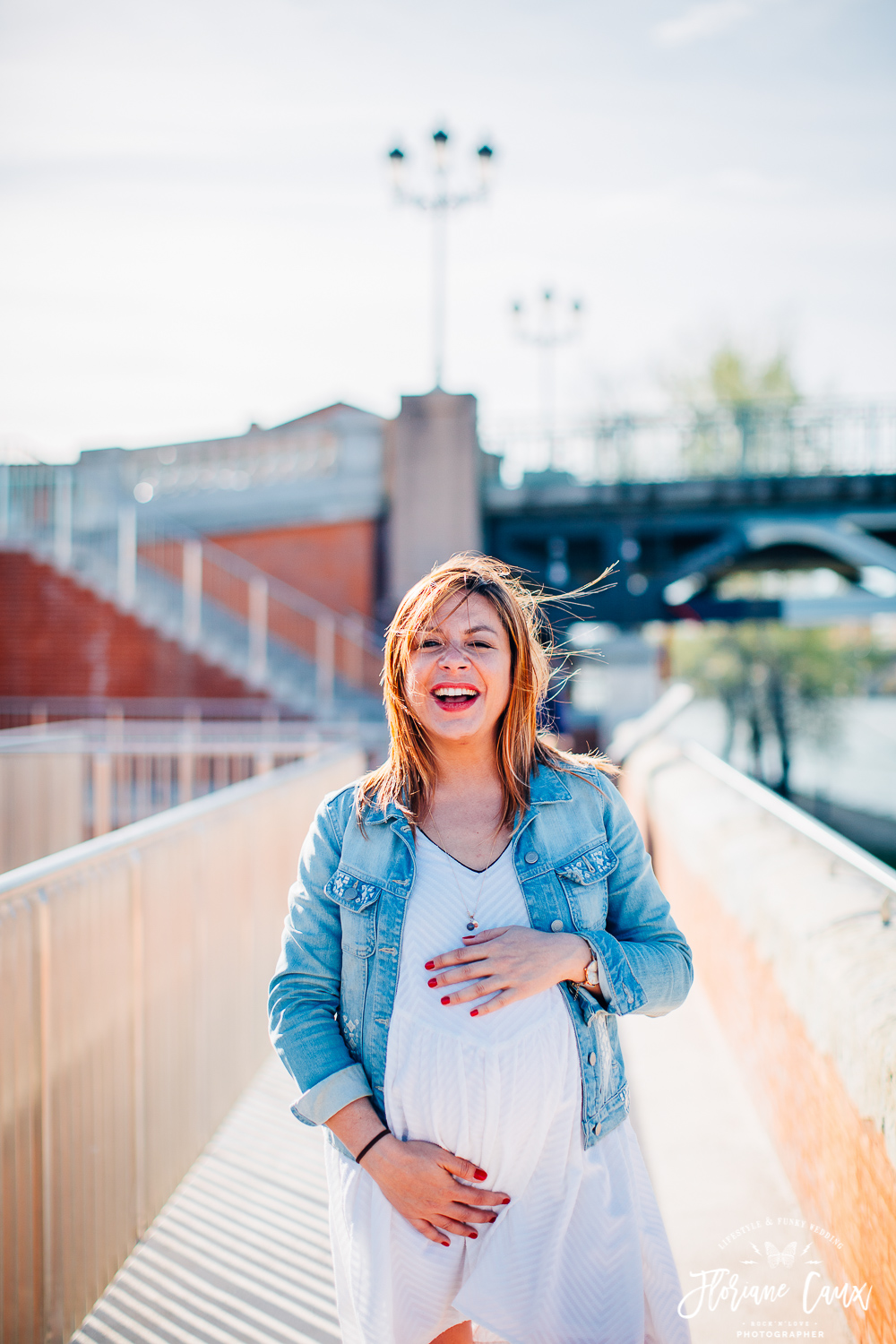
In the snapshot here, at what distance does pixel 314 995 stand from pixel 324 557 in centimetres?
1559

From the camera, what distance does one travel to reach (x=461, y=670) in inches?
70.3

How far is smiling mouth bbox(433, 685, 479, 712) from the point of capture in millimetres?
1809

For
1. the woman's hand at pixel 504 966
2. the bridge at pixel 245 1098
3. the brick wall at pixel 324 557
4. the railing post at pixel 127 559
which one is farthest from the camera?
the brick wall at pixel 324 557

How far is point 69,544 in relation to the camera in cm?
1578

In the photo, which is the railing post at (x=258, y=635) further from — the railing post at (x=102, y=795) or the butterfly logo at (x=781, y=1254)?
the butterfly logo at (x=781, y=1254)

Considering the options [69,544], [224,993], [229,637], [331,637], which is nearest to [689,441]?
[331,637]

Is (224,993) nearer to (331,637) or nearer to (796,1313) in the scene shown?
(796,1313)

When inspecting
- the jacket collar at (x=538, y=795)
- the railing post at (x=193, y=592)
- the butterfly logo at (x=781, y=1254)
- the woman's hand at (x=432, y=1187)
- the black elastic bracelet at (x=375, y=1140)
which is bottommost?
the butterfly logo at (x=781, y=1254)

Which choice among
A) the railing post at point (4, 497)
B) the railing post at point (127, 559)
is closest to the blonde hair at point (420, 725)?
A: the railing post at point (127, 559)

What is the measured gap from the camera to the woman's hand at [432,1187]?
162 centimetres

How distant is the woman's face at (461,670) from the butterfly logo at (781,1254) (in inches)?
88.4

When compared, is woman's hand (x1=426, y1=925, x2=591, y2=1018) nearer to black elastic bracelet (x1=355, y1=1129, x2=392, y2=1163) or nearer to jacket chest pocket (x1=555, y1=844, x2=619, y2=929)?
jacket chest pocket (x1=555, y1=844, x2=619, y2=929)

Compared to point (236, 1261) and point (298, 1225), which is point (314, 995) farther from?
point (298, 1225)

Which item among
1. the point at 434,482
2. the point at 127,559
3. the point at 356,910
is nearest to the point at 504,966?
the point at 356,910
